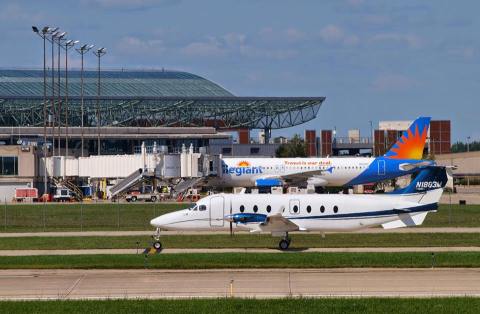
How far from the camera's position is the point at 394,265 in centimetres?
3459

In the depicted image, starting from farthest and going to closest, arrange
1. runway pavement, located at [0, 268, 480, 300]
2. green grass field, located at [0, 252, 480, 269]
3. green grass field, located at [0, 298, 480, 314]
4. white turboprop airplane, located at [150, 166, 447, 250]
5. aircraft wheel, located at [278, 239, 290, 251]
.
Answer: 1. white turboprop airplane, located at [150, 166, 447, 250]
2. aircraft wheel, located at [278, 239, 290, 251]
3. green grass field, located at [0, 252, 480, 269]
4. runway pavement, located at [0, 268, 480, 300]
5. green grass field, located at [0, 298, 480, 314]

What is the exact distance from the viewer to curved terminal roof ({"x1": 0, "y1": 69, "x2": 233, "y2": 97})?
148875mm

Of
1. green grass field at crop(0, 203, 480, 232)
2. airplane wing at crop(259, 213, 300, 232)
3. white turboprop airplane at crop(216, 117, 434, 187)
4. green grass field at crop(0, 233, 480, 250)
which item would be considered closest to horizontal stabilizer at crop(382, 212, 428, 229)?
green grass field at crop(0, 233, 480, 250)

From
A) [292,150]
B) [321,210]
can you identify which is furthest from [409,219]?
[292,150]

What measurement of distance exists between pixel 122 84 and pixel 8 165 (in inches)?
2409

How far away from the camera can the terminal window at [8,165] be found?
96.9m

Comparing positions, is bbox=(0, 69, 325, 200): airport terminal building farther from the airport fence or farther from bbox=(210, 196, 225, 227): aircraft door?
bbox=(210, 196, 225, 227): aircraft door

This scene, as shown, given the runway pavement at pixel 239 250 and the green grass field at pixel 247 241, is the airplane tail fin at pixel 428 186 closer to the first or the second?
the green grass field at pixel 247 241

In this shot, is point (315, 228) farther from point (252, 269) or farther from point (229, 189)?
point (229, 189)

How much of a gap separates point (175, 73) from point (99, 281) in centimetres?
13846

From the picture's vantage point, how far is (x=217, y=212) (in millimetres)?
42469

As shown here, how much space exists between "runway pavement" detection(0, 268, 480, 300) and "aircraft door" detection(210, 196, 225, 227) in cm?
852

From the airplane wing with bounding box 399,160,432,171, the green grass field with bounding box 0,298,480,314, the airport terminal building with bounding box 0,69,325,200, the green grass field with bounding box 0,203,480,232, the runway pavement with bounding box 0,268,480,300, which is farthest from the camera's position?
the airport terminal building with bounding box 0,69,325,200

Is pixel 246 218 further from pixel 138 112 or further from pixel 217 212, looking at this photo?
pixel 138 112
